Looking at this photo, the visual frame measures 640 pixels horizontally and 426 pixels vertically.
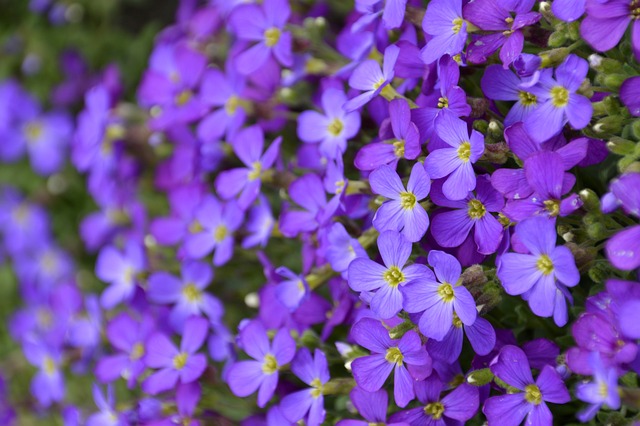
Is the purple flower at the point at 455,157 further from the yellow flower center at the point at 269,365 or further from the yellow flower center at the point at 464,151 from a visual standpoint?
the yellow flower center at the point at 269,365

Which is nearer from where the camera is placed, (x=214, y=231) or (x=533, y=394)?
(x=533, y=394)

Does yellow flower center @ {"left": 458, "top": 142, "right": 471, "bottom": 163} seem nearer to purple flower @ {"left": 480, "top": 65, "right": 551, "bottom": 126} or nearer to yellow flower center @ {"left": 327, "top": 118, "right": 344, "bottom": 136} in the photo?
purple flower @ {"left": 480, "top": 65, "right": 551, "bottom": 126}

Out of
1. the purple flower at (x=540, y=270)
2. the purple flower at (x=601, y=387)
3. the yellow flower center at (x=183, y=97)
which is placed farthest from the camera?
the yellow flower center at (x=183, y=97)

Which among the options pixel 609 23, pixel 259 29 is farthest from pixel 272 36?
pixel 609 23

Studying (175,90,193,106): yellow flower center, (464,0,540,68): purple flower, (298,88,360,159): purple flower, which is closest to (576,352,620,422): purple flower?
(464,0,540,68): purple flower

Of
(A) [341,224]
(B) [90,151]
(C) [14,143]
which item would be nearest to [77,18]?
(C) [14,143]

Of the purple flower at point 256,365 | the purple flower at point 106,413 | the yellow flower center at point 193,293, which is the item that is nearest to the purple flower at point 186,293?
the yellow flower center at point 193,293

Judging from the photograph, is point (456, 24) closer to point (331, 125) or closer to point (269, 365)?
point (331, 125)
